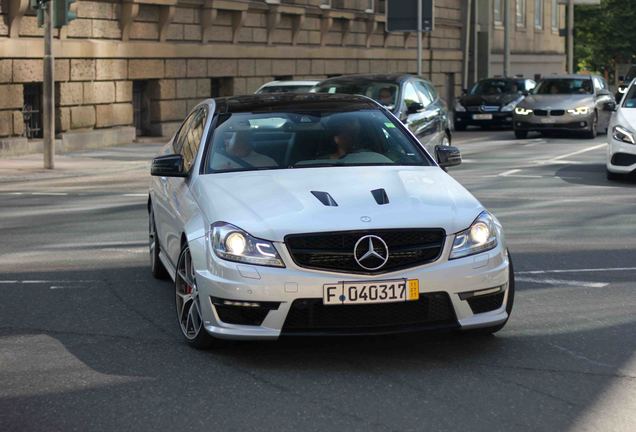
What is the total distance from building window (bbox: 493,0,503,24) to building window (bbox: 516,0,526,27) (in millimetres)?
3301

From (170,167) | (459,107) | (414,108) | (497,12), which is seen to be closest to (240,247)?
(170,167)

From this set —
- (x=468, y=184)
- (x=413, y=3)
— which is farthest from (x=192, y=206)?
(x=413, y=3)

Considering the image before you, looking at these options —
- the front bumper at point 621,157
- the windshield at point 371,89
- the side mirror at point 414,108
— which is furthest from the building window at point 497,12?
the front bumper at point 621,157

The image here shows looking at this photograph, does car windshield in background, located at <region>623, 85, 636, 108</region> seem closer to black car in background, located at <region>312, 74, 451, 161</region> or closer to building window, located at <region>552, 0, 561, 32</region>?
black car in background, located at <region>312, 74, 451, 161</region>

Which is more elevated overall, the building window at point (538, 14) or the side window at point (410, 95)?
the building window at point (538, 14)

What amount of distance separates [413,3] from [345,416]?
101 feet

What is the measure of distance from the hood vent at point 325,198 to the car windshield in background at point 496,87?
106ft

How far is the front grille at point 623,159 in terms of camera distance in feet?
59.7

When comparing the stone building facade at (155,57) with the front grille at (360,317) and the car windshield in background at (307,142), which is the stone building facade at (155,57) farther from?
the front grille at (360,317)

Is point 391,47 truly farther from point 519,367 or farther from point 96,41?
point 519,367

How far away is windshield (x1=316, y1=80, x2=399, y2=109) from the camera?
2017cm

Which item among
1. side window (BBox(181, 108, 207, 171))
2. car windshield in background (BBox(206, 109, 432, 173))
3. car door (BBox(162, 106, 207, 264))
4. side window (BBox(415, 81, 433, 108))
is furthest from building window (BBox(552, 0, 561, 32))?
car windshield in background (BBox(206, 109, 432, 173))

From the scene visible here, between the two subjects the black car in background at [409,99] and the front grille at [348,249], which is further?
the black car in background at [409,99]

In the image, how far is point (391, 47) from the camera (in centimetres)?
4731
